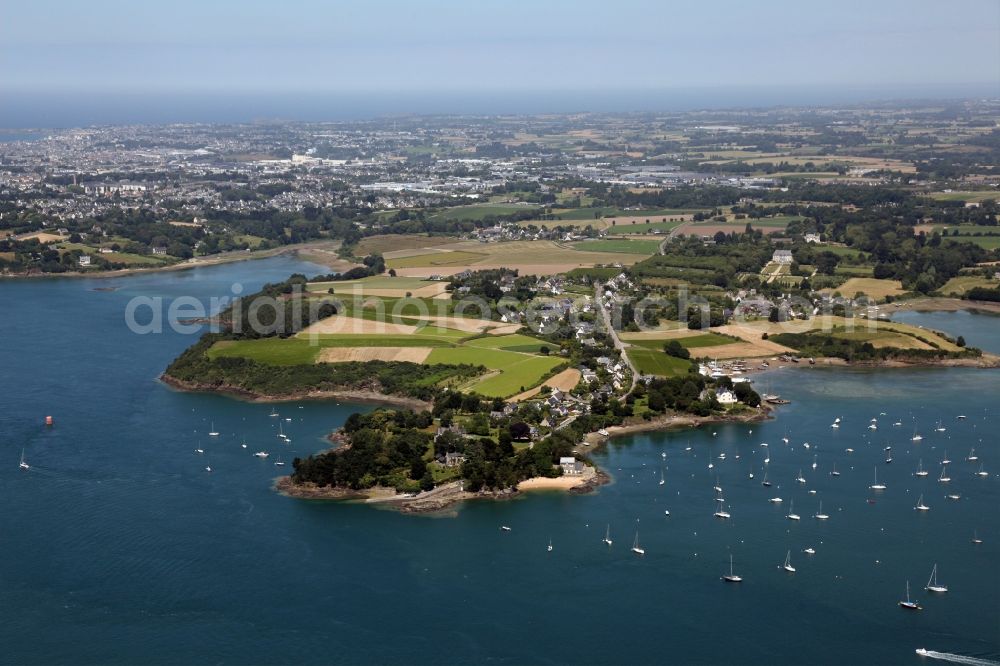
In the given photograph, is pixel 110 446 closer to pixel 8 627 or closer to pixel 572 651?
pixel 8 627

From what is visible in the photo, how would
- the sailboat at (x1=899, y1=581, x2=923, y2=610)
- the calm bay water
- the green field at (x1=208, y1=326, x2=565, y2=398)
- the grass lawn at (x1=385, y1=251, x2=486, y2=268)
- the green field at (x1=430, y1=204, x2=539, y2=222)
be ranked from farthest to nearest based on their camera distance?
the green field at (x1=430, y1=204, x2=539, y2=222)
the grass lawn at (x1=385, y1=251, x2=486, y2=268)
the green field at (x1=208, y1=326, x2=565, y2=398)
the sailboat at (x1=899, y1=581, x2=923, y2=610)
the calm bay water

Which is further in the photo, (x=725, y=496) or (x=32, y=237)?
(x=32, y=237)

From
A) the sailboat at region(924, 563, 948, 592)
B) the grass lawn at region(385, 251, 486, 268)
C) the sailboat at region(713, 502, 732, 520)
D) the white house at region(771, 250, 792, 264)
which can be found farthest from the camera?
the grass lawn at region(385, 251, 486, 268)

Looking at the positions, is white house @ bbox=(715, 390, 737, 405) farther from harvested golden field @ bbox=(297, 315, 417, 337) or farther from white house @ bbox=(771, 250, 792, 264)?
white house @ bbox=(771, 250, 792, 264)

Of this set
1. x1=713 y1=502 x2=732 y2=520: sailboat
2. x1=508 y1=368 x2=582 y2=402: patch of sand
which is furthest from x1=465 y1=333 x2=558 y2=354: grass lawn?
x1=713 y1=502 x2=732 y2=520: sailboat

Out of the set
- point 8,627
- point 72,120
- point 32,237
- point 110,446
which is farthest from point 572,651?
point 72,120

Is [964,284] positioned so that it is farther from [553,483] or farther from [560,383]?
[553,483]

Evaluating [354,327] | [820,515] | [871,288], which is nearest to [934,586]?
[820,515]
